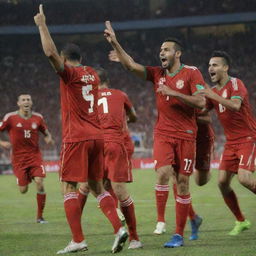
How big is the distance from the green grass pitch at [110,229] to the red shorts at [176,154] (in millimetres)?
869

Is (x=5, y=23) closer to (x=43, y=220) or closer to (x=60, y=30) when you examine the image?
(x=60, y=30)

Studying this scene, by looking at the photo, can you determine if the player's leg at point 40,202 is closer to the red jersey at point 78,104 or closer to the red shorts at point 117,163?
the red shorts at point 117,163

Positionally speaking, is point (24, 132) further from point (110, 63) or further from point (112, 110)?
point (110, 63)

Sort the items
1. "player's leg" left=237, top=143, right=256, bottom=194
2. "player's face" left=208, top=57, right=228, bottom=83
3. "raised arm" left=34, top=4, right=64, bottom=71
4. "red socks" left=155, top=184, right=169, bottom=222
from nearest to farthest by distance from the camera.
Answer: "raised arm" left=34, top=4, right=64, bottom=71
"red socks" left=155, top=184, right=169, bottom=222
"player's leg" left=237, top=143, right=256, bottom=194
"player's face" left=208, top=57, right=228, bottom=83

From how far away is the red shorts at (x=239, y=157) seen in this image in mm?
8664

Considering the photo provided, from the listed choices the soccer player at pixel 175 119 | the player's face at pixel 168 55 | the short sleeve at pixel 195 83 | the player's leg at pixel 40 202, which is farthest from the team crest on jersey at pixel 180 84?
the player's leg at pixel 40 202

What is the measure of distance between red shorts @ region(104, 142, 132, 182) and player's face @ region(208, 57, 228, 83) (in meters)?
1.50

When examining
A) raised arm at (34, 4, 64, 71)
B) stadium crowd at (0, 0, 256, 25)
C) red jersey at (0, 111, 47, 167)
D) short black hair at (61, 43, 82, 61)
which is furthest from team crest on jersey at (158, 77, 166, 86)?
stadium crowd at (0, 0, 256, 25)

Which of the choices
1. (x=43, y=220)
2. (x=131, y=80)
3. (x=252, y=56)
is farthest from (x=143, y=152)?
(x=43, y=220)

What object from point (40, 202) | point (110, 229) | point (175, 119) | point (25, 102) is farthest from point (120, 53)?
point (25, 102)

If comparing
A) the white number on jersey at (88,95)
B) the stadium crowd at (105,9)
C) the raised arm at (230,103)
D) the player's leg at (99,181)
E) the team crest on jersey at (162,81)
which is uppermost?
the stadium crowd at (105,9)

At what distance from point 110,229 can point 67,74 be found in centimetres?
333

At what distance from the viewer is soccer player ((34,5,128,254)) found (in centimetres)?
705

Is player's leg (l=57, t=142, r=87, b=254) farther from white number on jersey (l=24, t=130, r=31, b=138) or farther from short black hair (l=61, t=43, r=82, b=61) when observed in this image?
white number on jersey (l=24, t=130, r=31, b=138)
